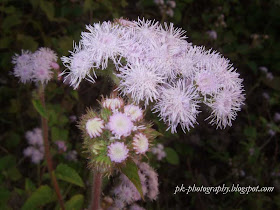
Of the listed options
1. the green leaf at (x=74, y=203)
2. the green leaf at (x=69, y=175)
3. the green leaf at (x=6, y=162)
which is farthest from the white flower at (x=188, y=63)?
the green leaf at (x=6, y=162)

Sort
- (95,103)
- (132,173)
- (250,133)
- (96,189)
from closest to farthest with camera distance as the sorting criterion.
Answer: (132,173), (96,189), (95,103), (250,133)

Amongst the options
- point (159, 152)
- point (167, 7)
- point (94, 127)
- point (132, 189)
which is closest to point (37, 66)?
point (94, 127)

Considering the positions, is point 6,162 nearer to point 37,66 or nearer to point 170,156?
point 37,66

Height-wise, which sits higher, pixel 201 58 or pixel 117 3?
pixel 117 3

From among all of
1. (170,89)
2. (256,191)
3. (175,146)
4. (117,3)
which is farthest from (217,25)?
(170,89)

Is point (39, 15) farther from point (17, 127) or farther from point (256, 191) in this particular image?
point (256, 191)

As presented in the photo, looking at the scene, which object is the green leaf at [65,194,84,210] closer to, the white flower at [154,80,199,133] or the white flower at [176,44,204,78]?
the white flower at [154,80,199,133]

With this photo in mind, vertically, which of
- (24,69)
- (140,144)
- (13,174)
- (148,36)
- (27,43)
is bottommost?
(13,174)
